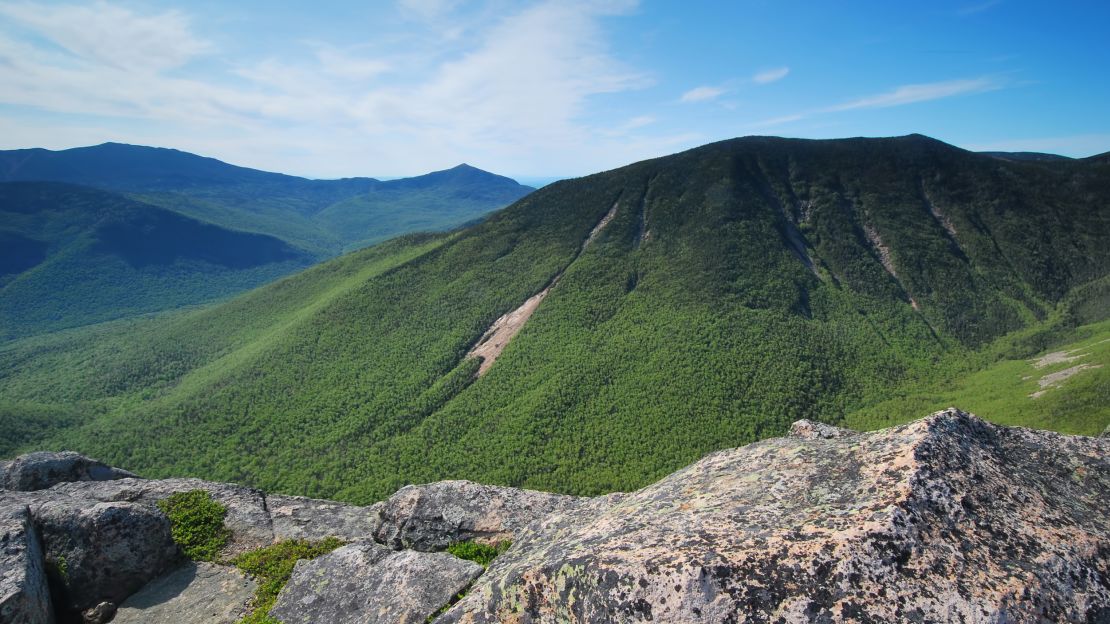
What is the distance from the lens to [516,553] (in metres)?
12.4

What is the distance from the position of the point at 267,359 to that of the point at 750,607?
478 ft

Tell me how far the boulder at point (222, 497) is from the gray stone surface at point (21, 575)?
4952 mm

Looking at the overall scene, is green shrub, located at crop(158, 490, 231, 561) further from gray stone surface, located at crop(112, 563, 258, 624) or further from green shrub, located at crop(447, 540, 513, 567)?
green shrub, located at crop(447, 540, 513, 567)

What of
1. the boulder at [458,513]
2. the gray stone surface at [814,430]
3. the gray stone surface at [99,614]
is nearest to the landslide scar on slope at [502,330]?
the boulder at [458,513]

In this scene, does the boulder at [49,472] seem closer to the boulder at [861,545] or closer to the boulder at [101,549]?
the boulder at [101,549]

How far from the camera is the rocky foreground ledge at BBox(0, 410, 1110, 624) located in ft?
25.7

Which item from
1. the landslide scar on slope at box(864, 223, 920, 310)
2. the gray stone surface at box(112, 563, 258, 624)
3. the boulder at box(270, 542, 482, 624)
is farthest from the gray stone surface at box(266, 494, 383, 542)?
the landslide scar on slope at box(864, 223, 920, 310)

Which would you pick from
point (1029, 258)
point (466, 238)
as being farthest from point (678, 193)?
point (1029, 258)

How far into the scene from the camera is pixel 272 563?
17.3 meters

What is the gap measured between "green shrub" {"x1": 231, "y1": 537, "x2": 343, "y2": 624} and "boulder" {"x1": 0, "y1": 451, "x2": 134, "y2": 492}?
1442cm

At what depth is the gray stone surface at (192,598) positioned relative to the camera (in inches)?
620

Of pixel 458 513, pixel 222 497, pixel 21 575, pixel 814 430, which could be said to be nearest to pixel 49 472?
pixel 222 497

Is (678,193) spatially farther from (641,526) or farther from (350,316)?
(641,526)

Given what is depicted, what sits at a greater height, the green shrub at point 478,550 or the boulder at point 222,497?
the green shrub at point 478,550
